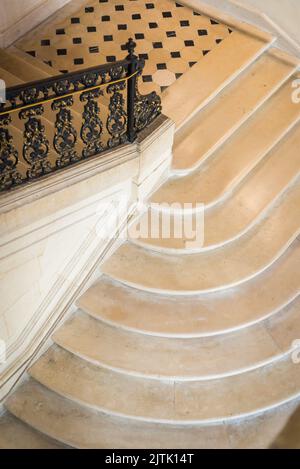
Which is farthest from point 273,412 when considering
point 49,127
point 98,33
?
point 98,33

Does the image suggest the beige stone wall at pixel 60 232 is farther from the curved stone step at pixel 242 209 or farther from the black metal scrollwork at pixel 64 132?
the curved stone step at pixel 242 209

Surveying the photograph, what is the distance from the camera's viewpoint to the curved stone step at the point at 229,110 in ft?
21.2

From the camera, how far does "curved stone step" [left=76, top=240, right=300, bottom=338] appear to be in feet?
19.0

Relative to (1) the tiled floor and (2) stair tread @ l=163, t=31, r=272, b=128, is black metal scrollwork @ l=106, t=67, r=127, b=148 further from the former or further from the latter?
(1) the tiled floor

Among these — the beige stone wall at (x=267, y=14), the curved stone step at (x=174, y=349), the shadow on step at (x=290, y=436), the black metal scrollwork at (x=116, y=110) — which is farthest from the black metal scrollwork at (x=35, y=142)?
the beige stone wall at (x=267, y=14)

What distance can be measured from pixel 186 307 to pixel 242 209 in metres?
1.25

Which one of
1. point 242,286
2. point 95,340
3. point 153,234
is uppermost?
point 153,234

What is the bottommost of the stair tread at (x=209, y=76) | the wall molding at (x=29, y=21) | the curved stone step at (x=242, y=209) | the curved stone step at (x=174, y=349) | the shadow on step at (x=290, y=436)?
the shadow on step at (x=290, y=436)

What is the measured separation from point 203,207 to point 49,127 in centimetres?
173

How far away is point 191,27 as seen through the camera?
24.9 feet

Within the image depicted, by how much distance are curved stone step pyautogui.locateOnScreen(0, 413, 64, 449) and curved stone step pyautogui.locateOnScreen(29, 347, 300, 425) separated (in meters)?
Answer: 0.45

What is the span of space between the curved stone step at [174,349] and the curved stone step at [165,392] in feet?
0.40

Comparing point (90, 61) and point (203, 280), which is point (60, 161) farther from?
point (90, 61)

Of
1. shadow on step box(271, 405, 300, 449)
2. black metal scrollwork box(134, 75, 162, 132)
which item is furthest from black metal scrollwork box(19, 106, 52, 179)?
shadow on step box(271, 405, 300, 449)
